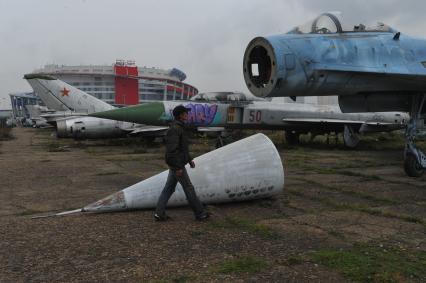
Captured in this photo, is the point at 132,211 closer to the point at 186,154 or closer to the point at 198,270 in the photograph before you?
the point at 186,154

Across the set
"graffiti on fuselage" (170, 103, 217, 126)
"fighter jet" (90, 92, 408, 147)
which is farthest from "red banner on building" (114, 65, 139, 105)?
"graffiti on fuselage" (170, 103, 217, 126)

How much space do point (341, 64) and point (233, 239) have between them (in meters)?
4.17

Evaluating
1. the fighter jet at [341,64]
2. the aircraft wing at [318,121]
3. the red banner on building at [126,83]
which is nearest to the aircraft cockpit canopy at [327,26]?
the fighter jet at [341,64]

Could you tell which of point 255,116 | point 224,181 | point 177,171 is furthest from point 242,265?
point 255,116

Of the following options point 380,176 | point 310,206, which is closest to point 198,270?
point 310,206

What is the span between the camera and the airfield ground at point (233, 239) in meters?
3.84

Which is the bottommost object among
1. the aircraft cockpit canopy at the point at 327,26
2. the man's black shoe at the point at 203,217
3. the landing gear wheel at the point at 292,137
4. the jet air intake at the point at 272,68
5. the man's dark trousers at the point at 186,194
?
the landing gear wheel at the point at 292,137

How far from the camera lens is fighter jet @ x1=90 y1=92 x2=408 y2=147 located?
15086 mm

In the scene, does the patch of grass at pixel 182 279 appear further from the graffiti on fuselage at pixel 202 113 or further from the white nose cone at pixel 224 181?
the graffiti on fuselage at pixel 202 113

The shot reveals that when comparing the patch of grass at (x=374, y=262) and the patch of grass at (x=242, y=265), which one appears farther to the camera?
the patch of grass at (x=242, y=265)

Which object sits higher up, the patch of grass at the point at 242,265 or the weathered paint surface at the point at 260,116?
the weathered paint surface at the point at 260,116

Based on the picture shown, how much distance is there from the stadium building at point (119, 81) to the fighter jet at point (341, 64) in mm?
100839

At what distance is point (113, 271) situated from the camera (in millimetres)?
3891

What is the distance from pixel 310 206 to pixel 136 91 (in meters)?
108
